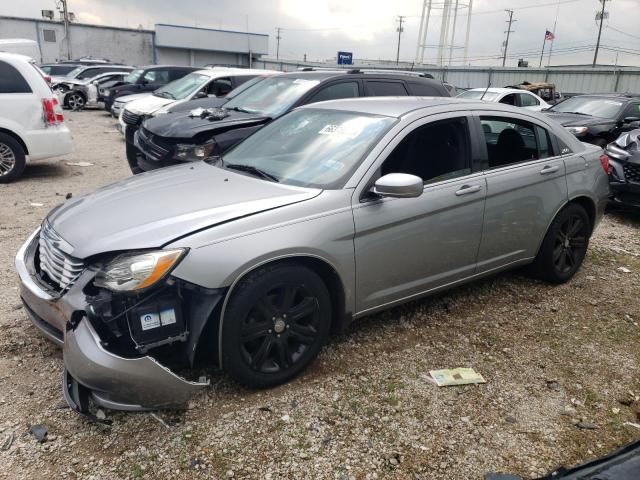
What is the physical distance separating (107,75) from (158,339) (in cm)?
1968

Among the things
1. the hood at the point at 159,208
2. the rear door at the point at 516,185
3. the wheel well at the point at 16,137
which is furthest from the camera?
the wheel well at the point at 16,137

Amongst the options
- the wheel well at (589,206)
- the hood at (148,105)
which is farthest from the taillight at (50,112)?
the wheel well at (589,206)

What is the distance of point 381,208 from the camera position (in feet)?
10.9

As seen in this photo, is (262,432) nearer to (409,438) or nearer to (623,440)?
(409,438)

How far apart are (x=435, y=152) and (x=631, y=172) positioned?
4.71 metres

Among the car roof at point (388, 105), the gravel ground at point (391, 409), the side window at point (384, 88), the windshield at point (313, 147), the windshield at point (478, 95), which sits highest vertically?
the side window at point (384, 88)

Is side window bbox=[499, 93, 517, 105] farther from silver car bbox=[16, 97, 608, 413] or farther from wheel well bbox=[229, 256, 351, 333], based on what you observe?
wheel well bbox=[229, 256, 351, 333]

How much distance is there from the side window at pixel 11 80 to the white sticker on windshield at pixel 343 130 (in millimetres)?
5770

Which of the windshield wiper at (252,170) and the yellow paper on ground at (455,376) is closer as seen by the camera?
the yellow paper on ground at (455,376)

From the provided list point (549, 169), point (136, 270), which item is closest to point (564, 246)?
point (549, 169)

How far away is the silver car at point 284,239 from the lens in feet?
8.66

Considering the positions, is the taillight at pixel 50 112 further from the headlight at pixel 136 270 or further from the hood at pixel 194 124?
the headlight at pixel 136 270

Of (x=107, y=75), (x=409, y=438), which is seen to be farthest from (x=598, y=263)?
(x=107, y=75)

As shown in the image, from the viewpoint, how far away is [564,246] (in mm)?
4730
